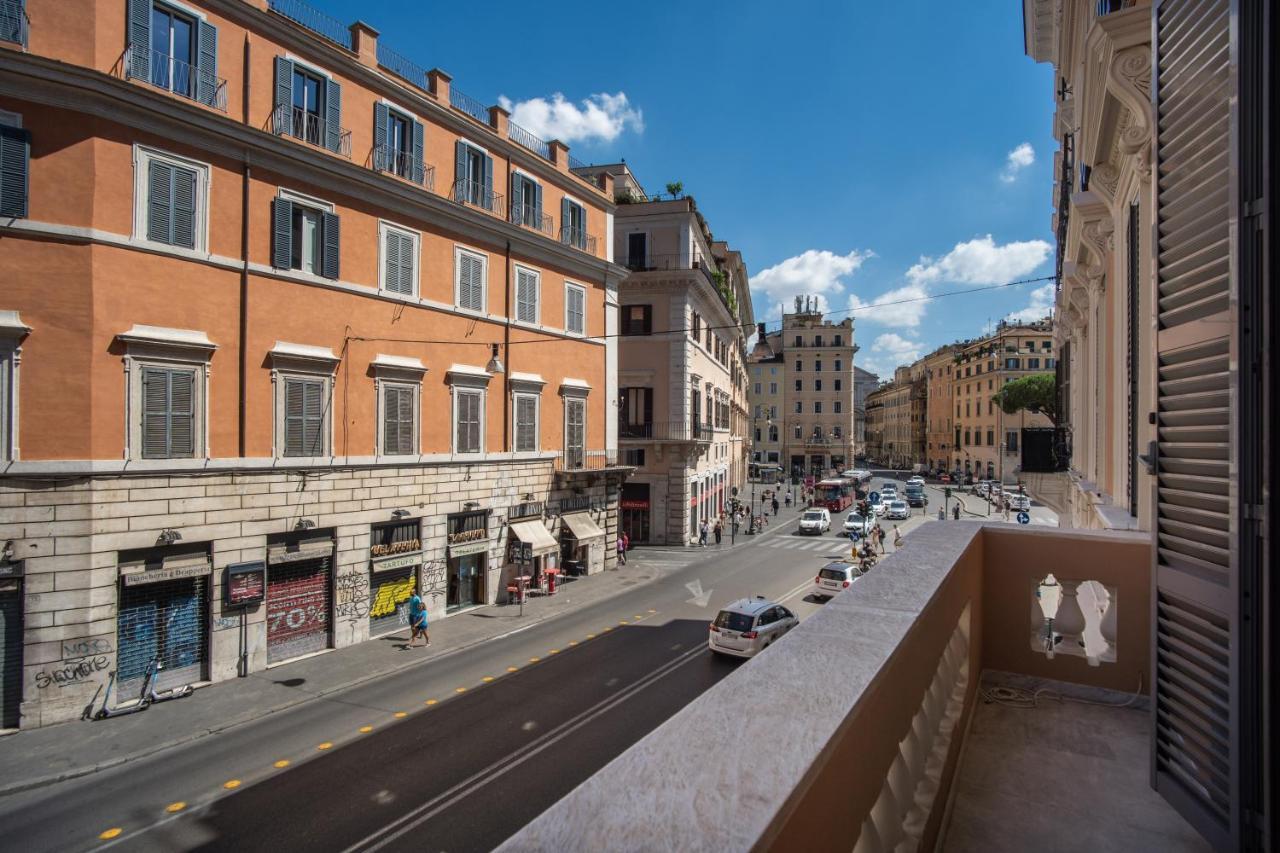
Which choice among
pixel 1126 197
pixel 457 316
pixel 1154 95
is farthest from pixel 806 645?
pixel 457 316

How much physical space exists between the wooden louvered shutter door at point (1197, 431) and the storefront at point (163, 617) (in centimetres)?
1712

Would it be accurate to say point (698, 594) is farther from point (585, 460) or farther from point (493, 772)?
point (493, 772)

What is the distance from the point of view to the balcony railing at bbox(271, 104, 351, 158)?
1734cm

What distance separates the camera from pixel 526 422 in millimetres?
25156

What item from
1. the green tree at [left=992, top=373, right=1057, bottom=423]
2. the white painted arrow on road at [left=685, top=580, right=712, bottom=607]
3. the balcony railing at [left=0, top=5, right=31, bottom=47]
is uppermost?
the balcony railing at [left=0, top=5, right=31, bottom=47]

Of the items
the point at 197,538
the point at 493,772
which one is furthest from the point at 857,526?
the point at 197,538

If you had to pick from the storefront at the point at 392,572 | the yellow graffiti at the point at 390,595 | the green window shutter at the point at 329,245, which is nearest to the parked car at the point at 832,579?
the storefront at the point at 392,572

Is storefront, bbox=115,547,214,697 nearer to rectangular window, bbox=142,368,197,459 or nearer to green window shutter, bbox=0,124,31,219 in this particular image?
rectangular window, bbox=142,368,197,459

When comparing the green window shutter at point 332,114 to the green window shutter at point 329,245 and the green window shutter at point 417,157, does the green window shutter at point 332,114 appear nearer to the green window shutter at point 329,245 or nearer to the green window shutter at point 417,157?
the green window shutter at point 329,245

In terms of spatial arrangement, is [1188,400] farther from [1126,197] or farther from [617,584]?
[617,584]

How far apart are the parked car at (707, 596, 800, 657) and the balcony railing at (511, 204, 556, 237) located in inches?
613

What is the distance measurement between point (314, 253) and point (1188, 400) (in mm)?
19151

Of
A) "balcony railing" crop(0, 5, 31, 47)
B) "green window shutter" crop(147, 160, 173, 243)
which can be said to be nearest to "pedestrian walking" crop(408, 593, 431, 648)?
"green window shutter" crop(147, 160, 173, 243)

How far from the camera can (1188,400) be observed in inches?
113
